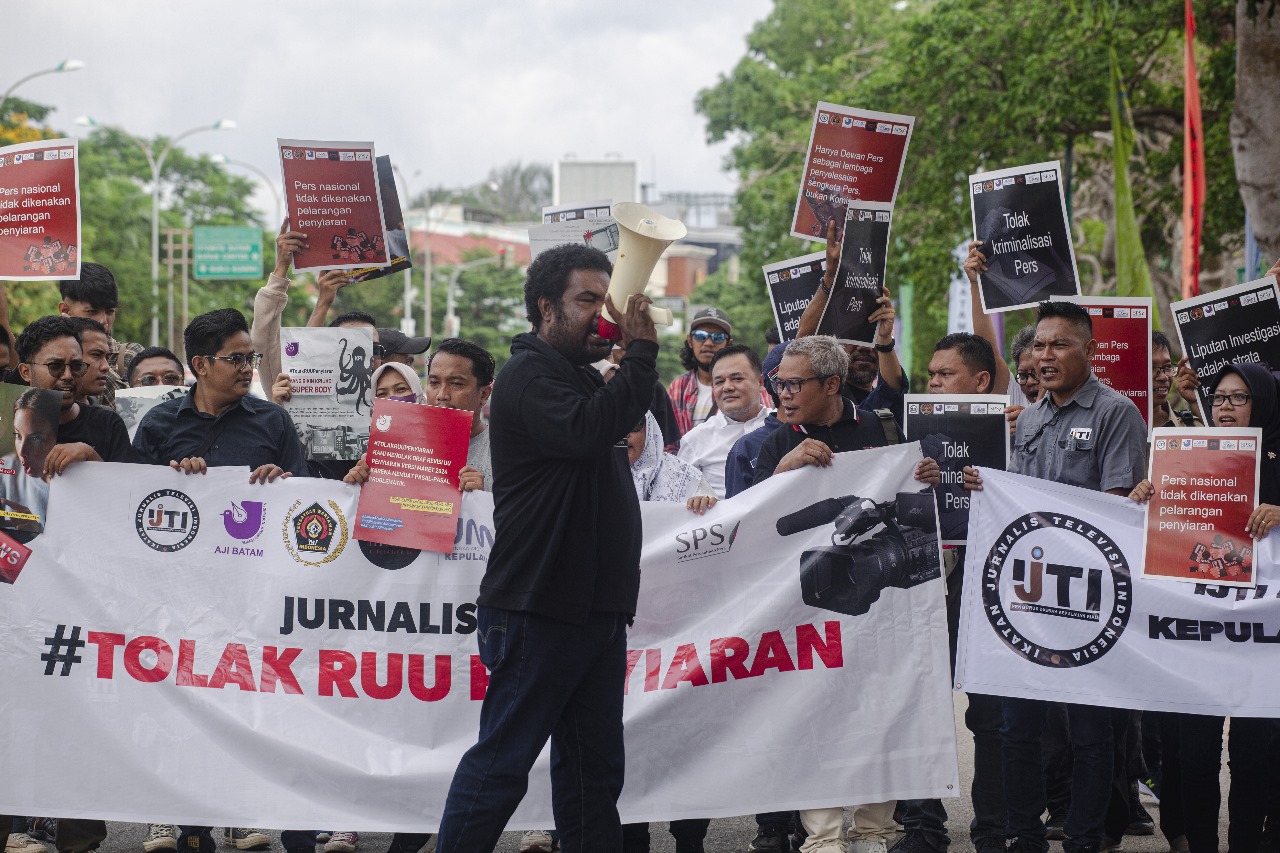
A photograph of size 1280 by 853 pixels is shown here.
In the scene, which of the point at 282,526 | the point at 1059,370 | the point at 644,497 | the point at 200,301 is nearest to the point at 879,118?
the point at 1059,370

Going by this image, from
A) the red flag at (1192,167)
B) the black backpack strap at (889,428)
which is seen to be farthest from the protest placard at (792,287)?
the red flag at (1192,167)

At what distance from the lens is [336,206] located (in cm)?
680

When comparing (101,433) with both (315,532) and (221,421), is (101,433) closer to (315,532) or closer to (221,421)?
(221,421)

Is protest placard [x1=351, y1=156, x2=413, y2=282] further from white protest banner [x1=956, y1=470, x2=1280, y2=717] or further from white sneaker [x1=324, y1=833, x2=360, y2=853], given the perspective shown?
white protest banner [x1=956, y1=470, x2=1280, y2=717]

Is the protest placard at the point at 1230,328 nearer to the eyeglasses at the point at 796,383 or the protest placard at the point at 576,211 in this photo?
the eyeglasses at the point at 796,383

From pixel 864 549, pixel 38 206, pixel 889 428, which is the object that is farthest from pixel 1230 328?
pixel 38 206

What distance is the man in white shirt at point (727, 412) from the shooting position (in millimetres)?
7469

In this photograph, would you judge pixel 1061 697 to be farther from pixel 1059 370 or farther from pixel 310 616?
pixel 310 616

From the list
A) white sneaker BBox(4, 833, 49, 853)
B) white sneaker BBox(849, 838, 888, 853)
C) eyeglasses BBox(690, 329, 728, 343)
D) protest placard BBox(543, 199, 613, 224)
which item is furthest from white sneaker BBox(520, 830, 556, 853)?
eyeglasses BBox(690, 329, 728, 343)

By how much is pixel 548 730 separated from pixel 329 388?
2.49 metres

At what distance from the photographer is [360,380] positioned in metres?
6.59

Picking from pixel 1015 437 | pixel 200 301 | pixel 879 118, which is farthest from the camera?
pixel 200 301

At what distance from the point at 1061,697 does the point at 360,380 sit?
3178mm

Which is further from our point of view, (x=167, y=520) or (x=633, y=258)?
(x=167, y=520)
